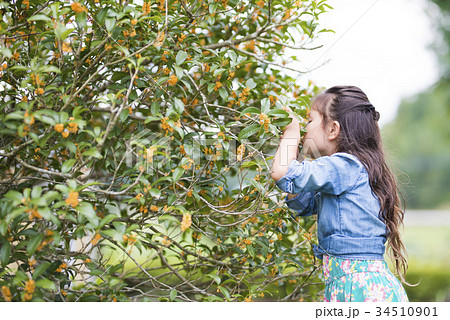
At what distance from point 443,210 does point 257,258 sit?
17.0 metres

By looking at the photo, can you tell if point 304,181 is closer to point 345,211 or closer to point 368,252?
point 345,211

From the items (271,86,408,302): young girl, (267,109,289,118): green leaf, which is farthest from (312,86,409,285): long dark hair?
(267,109,289,118): green leaf

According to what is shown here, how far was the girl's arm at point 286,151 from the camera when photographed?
4.30 feet

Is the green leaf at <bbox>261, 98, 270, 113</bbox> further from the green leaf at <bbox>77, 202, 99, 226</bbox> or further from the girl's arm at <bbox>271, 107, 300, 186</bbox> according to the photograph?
the green leaf at <bbox>77, 202, 99, 226</bbox>

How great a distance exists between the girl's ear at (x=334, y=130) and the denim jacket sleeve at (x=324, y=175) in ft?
0.40

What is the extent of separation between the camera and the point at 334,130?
1534 millimetres

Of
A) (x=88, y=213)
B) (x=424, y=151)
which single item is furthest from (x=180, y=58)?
(x=424, y=151)

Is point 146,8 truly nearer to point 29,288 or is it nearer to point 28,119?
point 28,119

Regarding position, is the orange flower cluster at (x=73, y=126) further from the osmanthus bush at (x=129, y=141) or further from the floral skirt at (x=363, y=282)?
the floral skirt at (x=363, y=282)

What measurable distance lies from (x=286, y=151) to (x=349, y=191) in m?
0.29

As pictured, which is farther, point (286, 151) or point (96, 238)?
point (286, 151)

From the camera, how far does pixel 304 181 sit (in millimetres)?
1312

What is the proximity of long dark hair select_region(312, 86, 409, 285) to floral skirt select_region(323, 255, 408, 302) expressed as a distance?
0.14 meters
